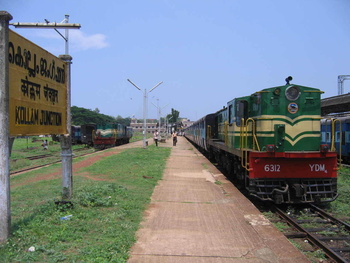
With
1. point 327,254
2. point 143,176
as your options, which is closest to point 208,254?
point 327,254

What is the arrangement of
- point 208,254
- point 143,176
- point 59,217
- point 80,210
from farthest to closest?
point 143,176, point 80,210, point 59,217, point 208,254

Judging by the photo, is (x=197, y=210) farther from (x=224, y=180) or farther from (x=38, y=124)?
(x=224, y=180)

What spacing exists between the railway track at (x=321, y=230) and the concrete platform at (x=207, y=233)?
2.02 feet

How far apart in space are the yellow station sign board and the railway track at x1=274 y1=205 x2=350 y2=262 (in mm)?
5096

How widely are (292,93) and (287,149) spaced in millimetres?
1497

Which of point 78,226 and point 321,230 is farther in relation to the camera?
point 321,230

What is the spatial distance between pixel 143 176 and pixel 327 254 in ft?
26.5

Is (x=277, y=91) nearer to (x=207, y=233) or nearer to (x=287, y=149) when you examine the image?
(x=287, y=149)

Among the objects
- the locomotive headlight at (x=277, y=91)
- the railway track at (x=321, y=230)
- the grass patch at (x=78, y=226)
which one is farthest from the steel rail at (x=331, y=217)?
the grass patch at (x=78, y=226)

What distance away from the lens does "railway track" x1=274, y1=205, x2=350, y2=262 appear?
18.8 feet

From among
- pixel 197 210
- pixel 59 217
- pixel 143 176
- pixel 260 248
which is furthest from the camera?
pixel 143 176

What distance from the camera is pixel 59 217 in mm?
6211

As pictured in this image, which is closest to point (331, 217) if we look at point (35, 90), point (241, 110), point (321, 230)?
point (321, 230)

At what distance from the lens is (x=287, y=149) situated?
355 inches
